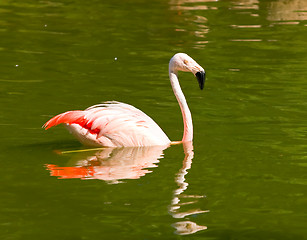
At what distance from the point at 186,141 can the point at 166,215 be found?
247 cm

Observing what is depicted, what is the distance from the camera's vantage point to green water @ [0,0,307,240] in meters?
6.13

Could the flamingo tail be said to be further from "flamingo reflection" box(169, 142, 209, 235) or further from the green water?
"flamingo reflection" box(169, 142, 209, 235)

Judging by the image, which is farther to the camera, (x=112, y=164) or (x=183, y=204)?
(x=112, y=164)

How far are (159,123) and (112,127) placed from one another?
1.25m

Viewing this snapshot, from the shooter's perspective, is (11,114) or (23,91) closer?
(11,114)

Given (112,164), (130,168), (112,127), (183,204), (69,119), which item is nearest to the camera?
(183,204)

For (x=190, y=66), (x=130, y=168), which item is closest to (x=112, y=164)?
(x=130, y=168)

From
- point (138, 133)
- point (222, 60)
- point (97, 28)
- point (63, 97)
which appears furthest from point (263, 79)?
point (97, 28)

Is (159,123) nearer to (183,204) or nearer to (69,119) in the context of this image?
(69,119)

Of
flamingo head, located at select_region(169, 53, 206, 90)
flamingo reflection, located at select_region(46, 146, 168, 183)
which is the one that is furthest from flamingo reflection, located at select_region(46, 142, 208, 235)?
flamingo head, located at select_region(169, 53, 206, 90)

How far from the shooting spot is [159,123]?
9367 millimetres

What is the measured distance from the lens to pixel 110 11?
707 inches

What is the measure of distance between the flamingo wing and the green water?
0.15 meters

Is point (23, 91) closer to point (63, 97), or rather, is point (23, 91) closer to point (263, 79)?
point (63, 97)
